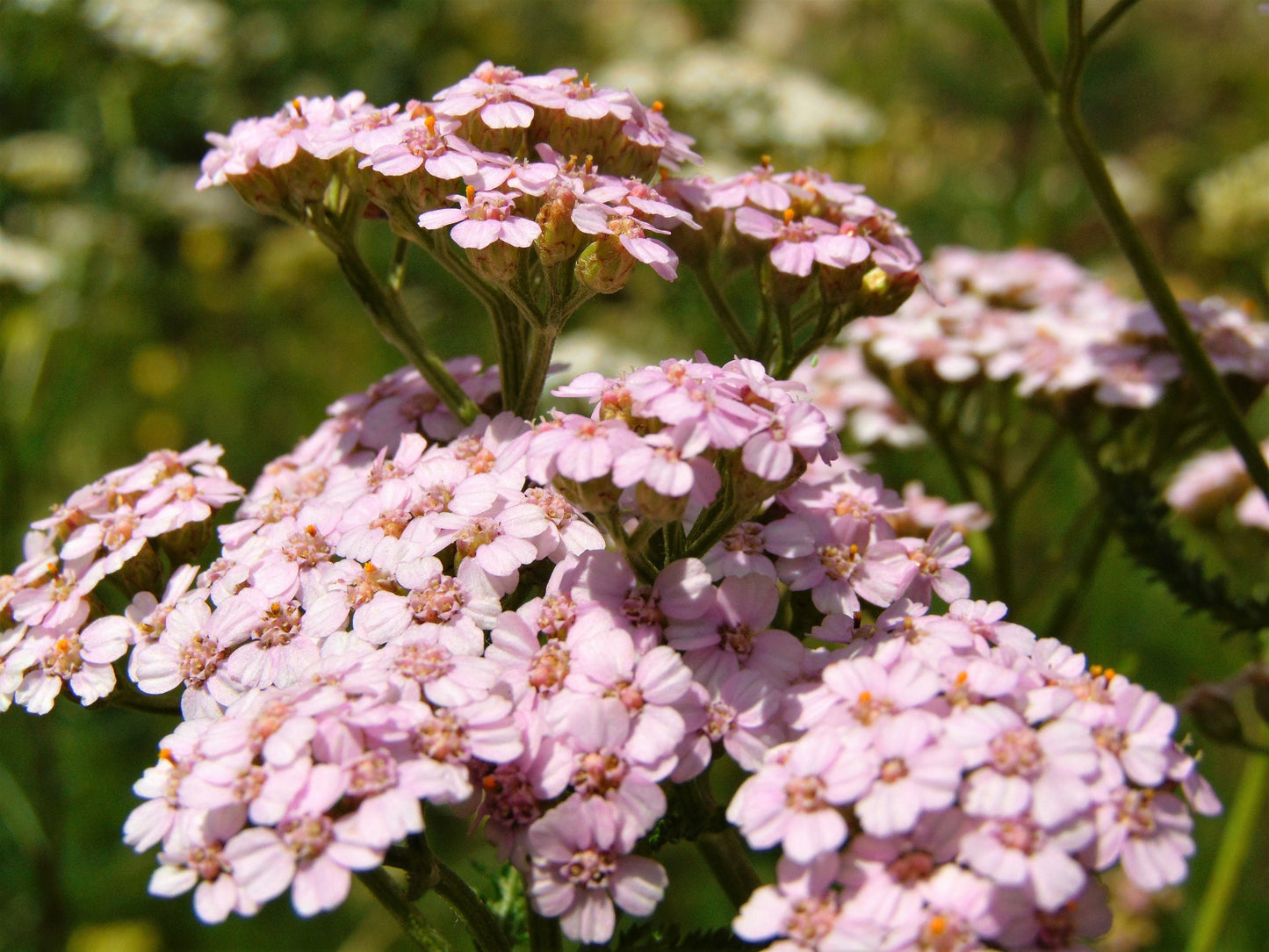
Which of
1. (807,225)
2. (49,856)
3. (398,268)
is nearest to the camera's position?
(807,225)

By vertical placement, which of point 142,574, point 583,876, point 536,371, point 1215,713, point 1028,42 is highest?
point 1028,42

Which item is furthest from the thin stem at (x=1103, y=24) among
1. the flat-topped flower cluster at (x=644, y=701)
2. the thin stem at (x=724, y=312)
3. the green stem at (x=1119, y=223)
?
the flat-topped flower cluster at (x=644, y=701)

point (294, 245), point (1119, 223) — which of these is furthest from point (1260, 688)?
point (294, 245)

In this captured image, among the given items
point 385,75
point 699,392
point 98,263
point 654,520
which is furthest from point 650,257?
point 385,75

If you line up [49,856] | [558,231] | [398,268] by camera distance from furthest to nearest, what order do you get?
[49,856]
[398,268]
[558,231]

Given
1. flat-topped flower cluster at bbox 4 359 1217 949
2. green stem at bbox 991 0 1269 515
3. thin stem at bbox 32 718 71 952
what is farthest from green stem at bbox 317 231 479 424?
thin stem at bbox 32 718 71 952

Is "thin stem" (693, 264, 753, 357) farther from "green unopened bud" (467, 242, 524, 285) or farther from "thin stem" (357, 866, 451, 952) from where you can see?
"thin stem" (357, 866, 451, 952)

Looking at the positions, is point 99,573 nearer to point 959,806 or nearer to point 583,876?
point 583,876

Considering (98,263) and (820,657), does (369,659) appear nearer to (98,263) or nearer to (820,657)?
(820,657)
